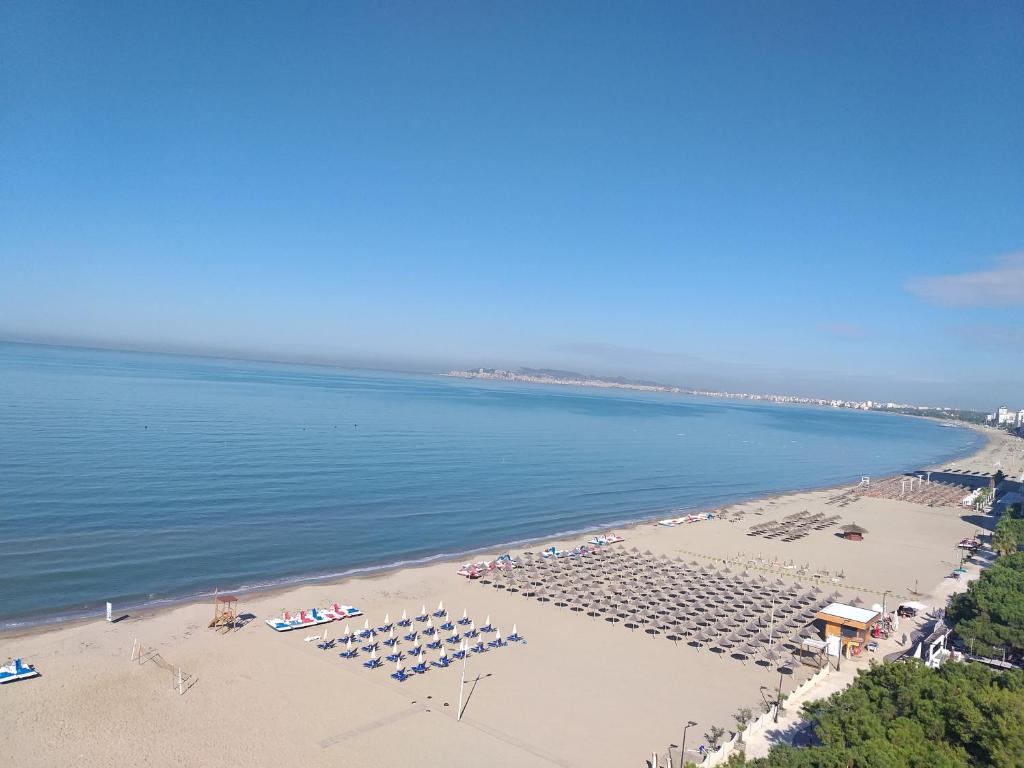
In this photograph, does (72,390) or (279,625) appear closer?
(279,625)

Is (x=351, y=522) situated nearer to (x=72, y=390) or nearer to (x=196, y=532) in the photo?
(x=196, y=532)

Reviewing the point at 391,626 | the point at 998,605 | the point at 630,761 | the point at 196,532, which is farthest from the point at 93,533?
the point at 998,605

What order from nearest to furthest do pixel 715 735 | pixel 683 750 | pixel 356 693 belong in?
pixel 683 750, pixel 715 735, pixel 356 693

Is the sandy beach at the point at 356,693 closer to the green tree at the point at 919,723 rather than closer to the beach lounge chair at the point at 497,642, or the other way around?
the beach lounge chair at the point at 497,642

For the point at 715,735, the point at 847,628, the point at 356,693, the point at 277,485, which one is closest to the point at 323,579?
the point at 356,693

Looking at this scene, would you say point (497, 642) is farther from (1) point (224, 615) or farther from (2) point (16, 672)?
(2) point (16, 672)

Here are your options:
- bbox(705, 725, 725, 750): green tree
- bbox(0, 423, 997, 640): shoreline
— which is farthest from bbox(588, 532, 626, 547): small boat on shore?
bbox(705, 725, 725, 750): green tree
